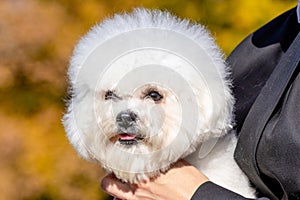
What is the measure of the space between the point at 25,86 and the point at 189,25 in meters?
1.64

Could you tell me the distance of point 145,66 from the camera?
4.35 feet

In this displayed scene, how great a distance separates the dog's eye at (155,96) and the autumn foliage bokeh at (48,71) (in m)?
1.51

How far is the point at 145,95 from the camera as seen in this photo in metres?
1.35

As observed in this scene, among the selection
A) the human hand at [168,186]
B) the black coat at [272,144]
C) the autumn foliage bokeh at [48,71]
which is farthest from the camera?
the autumn foliage bokeh at [48,71]

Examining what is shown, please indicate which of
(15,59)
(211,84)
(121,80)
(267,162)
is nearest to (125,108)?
(121,80)

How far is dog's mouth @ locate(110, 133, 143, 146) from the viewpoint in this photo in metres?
1.33

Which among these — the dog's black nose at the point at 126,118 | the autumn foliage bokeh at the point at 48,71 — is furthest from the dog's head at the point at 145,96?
the autumn foliage bokeh at the point at 48,71

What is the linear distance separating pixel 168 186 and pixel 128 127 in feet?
0.59

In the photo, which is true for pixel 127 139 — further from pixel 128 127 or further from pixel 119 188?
pixel 119 188

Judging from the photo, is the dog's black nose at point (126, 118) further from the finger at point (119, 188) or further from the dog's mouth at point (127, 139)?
the finger at point (119, 188)

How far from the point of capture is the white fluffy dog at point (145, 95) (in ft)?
4.37

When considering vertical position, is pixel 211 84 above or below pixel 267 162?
above

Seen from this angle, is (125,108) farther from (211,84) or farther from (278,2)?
(278,2)

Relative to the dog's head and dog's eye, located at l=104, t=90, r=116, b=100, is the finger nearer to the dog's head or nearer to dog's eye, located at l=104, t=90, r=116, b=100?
the dog's head
